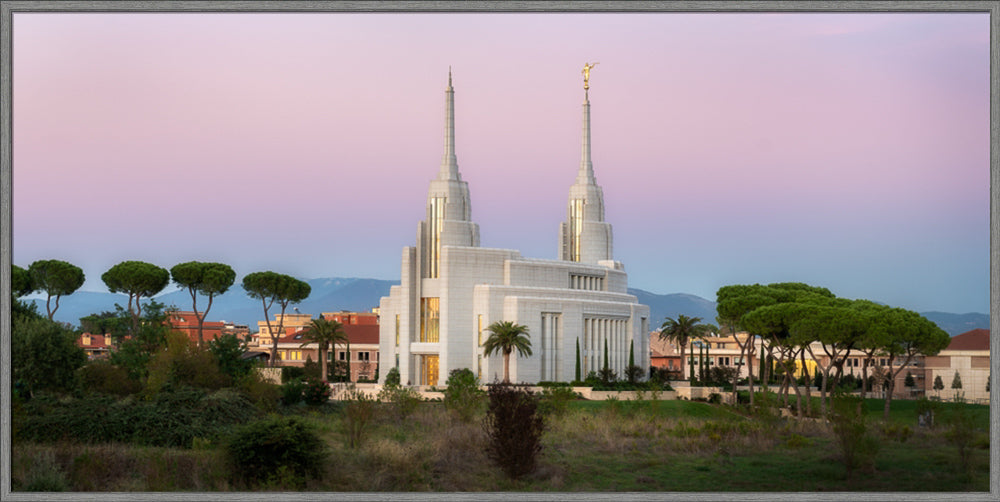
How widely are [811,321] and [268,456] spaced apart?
30869 millimetres

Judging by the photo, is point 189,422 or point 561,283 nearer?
point 189,422

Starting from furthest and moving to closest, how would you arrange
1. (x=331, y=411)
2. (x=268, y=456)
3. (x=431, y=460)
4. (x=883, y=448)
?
(x=331, y=411)
(x=883, y=448)
(x=431, y=460)
(x=268, y=456)

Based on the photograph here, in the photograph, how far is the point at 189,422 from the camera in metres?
32.7

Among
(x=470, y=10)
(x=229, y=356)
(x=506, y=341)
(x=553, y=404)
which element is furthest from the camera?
(x=506, y=341)


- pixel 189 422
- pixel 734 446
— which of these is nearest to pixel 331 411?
pixel 189 422

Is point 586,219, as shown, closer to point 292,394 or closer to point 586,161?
point 586,161

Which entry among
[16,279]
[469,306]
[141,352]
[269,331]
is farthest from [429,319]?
[269,331]

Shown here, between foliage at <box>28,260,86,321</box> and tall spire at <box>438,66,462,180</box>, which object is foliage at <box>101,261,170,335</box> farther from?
tall spire at <box>438,66,462,180</box>

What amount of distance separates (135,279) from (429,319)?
85.1 feet

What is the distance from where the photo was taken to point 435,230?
75.9m

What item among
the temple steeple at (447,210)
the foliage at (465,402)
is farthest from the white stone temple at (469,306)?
the foliage at (465,402)

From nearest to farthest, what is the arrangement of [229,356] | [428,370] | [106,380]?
1. [106,380]
2. [229,356]
3. [428,370]

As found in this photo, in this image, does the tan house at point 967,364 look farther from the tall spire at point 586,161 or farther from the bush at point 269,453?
the bush at point 269,453

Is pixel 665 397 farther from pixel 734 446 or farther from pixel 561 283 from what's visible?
pixel 734 446
